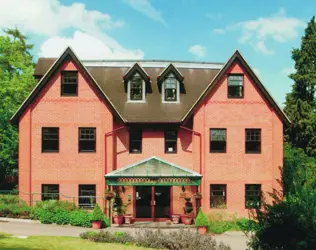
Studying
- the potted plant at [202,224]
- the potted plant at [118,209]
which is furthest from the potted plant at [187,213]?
the potted plant at [118,209]

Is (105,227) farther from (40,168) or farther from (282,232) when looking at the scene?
(282,232)

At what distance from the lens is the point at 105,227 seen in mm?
23781

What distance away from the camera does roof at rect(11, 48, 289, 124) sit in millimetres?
25750

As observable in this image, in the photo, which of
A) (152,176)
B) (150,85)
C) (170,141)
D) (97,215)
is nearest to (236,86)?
(170,141)

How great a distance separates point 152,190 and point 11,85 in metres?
21.8

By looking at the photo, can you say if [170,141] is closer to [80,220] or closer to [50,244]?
[80,220]

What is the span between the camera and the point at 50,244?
55.3 ft

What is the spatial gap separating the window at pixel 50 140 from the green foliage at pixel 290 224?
61.2ft

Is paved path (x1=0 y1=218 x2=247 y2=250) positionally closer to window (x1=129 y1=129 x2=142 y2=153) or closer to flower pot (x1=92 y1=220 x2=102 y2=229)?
flower pot (x1=92 y1=220 x2=102 y2=229)

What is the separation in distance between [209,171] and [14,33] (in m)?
33.8

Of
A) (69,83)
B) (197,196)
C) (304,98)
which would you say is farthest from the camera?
(304,98)

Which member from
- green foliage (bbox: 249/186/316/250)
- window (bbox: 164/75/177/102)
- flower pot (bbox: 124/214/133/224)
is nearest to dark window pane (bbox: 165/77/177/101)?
window (bbox: 164/75/177/102)

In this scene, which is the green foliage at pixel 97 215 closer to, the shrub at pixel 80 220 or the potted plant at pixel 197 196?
the shrub at pixel 80 220

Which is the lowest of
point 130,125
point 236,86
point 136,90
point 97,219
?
point 97,219
